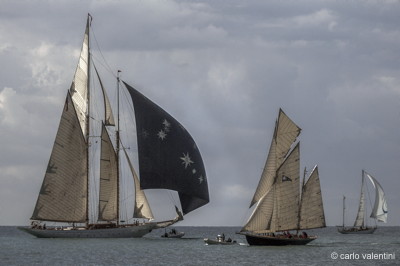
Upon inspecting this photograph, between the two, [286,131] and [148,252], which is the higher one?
[286,131]

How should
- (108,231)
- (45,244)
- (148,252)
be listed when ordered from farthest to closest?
1. (108,231)
2. (45,244)
3. (148,252)

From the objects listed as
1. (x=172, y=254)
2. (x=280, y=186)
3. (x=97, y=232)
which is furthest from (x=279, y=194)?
(x=97, y=232)

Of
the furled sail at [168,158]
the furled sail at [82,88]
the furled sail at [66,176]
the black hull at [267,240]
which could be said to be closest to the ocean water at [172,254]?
the black hull at [267,240]

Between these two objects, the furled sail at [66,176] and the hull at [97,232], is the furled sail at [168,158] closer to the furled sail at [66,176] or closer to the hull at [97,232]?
the furled sail at [66,176]

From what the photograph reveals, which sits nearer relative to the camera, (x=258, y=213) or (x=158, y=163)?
(x=258, y=213)

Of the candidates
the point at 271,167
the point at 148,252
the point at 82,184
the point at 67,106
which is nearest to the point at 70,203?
the point at 82,184

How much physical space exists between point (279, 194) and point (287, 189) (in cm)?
96

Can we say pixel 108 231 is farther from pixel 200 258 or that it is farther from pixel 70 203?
pixel 200 258

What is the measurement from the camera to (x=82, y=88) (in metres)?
122

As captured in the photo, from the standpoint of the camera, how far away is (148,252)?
339ft

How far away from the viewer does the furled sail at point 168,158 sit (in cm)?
11781

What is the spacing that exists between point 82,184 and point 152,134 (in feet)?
33.0

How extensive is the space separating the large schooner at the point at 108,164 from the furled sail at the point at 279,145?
1607cm

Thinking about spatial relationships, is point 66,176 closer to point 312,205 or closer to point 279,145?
point 279,145
